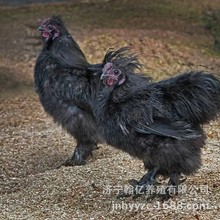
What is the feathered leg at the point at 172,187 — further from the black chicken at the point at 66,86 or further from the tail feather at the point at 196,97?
the black chicken at the point at 66,86

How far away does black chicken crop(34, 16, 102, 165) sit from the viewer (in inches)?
271

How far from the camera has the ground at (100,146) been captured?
18.2ft

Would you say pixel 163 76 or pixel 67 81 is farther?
pixel 163 76

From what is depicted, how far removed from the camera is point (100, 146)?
302 inches

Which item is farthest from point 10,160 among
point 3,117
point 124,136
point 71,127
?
point 124,136

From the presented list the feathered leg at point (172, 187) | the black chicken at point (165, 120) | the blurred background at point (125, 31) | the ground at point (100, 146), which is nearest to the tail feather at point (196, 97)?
the black chicken at point (165, 120)

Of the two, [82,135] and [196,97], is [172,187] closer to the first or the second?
[196,97]

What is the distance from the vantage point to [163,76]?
35.7 ft

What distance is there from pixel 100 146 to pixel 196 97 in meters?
2.55

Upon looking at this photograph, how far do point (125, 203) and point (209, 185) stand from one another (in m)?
0.74

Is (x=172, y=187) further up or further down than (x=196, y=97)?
further down

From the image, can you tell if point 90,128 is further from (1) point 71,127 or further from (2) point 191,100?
(2) point 191,100

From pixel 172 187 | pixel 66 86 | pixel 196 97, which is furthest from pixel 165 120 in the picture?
pixel 66 86

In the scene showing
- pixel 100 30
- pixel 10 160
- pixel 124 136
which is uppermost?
pixel 124 136
